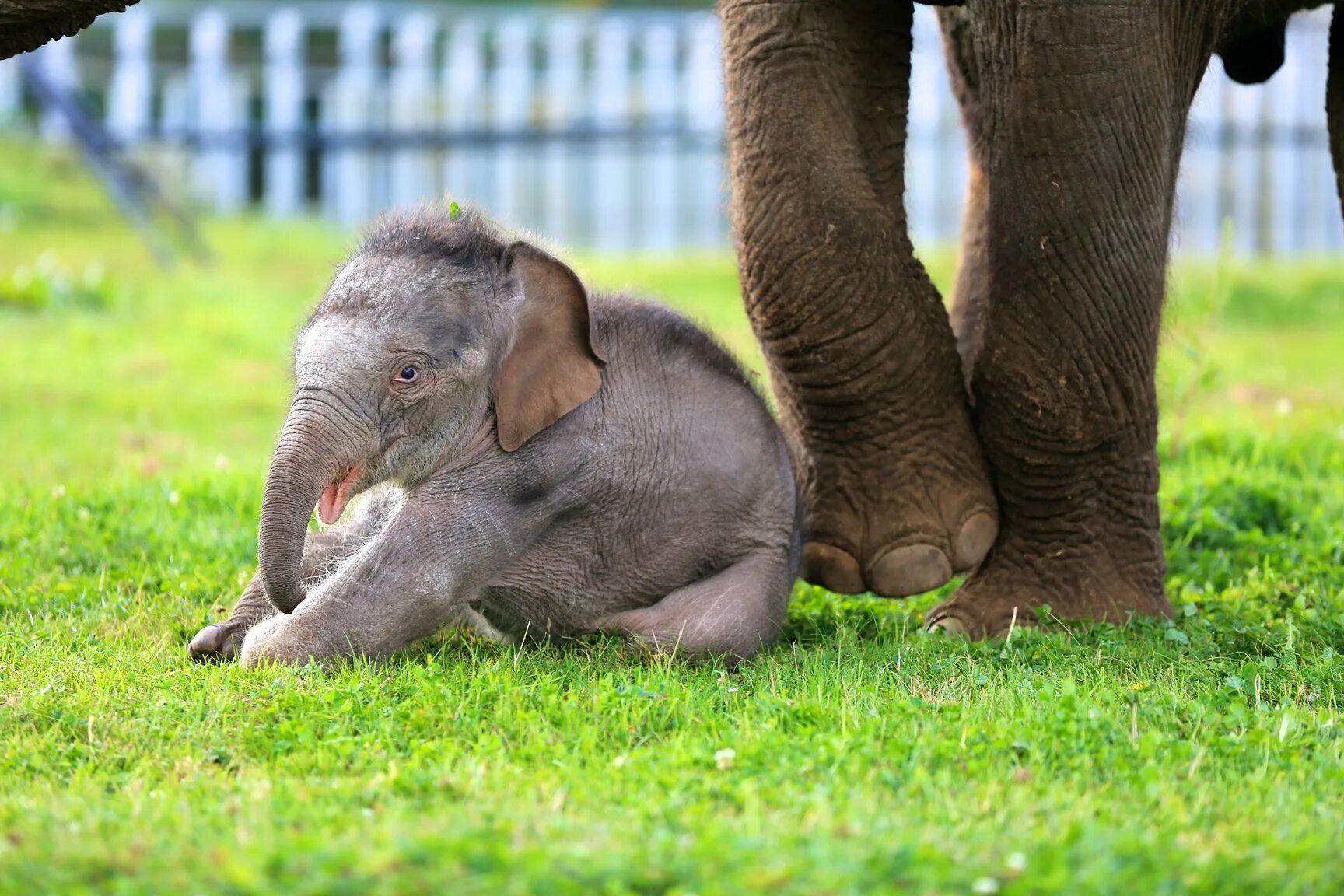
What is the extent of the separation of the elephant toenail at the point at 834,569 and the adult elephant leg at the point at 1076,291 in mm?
279

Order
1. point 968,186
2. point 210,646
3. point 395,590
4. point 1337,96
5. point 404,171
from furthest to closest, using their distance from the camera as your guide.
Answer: point 404,171, point 968,186, point 1337,96, point 210,646, point 395,590

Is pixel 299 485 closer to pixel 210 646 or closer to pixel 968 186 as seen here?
Answer: pixel 210 646

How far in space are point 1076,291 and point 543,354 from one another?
4.73 feet

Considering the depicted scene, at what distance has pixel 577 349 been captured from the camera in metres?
5.13

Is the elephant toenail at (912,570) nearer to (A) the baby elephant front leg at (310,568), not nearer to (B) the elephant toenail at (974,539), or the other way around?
(B) the elephant toenail at (974,539)

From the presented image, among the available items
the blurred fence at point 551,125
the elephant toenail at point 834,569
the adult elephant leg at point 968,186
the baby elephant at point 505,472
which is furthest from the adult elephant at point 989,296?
the blurred fence at point 551,125

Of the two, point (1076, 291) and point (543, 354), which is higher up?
point (1076, 291)

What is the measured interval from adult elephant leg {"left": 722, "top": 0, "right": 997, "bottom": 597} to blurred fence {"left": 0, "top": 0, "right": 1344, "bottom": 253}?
41.5 feet

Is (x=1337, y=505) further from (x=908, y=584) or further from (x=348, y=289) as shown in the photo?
(x=348, y=289)

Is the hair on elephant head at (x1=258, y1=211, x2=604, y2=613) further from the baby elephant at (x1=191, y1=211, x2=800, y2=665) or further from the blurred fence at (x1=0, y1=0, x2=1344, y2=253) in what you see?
the blurred fence at (x1=0, y1=0, x2=1344, y2=253)

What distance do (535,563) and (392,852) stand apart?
2.04 metres

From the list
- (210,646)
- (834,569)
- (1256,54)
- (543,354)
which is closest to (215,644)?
(210,646)

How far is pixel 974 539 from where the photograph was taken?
5.49m

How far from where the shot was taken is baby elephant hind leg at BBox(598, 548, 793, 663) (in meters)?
4.98
